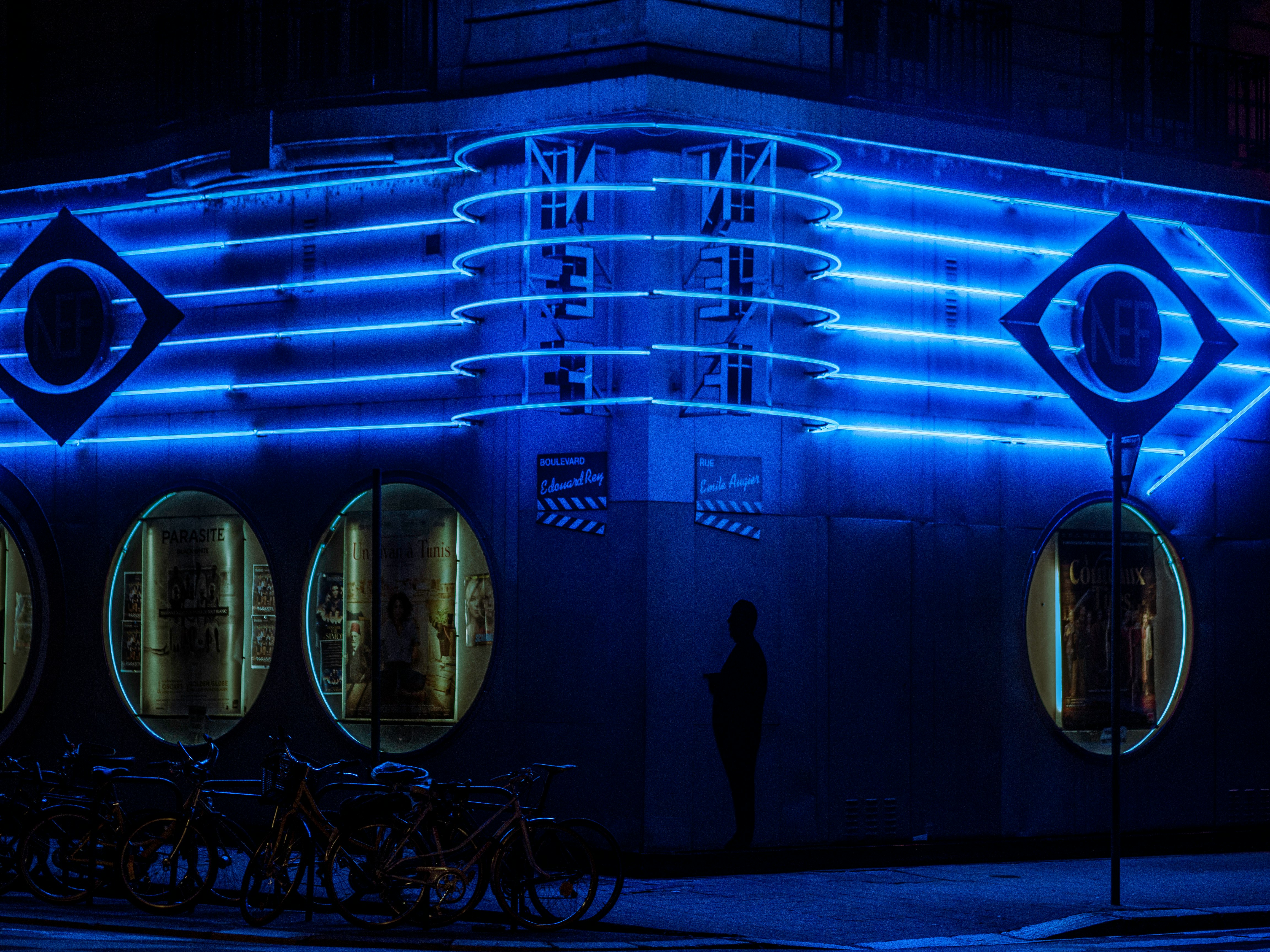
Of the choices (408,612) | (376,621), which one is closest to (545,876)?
(376,621)

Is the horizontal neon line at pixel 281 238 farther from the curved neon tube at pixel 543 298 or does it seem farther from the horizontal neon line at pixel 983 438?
the horizontal neon line at pixel 983 438

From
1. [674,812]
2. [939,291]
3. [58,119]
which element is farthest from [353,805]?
[58,119]

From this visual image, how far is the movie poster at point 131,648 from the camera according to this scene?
17.6 metres

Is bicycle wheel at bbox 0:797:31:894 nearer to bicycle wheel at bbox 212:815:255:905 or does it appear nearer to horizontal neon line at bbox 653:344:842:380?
bicycle wheel at bbox 212:815:255:905

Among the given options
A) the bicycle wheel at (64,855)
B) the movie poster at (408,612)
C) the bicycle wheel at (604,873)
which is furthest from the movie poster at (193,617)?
the bicycle wheel at (604,873)

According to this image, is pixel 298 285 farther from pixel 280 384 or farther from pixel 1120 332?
pixel 1120 332

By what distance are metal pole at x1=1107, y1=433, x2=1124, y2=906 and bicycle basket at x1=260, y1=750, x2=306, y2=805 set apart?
6045mm

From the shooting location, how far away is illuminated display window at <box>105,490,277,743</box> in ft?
55.9

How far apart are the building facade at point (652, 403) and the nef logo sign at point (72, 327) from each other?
5cm

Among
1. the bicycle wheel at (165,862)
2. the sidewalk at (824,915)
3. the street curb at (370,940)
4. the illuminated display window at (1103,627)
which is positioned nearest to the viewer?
the street curb at (370,940)

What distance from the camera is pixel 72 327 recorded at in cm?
1809

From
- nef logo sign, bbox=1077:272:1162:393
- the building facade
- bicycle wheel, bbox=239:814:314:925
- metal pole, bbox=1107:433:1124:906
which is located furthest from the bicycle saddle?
nef logo sign, bbox=1077:272:1162:393

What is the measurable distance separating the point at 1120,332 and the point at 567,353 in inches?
243

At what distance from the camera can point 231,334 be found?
1708cm
